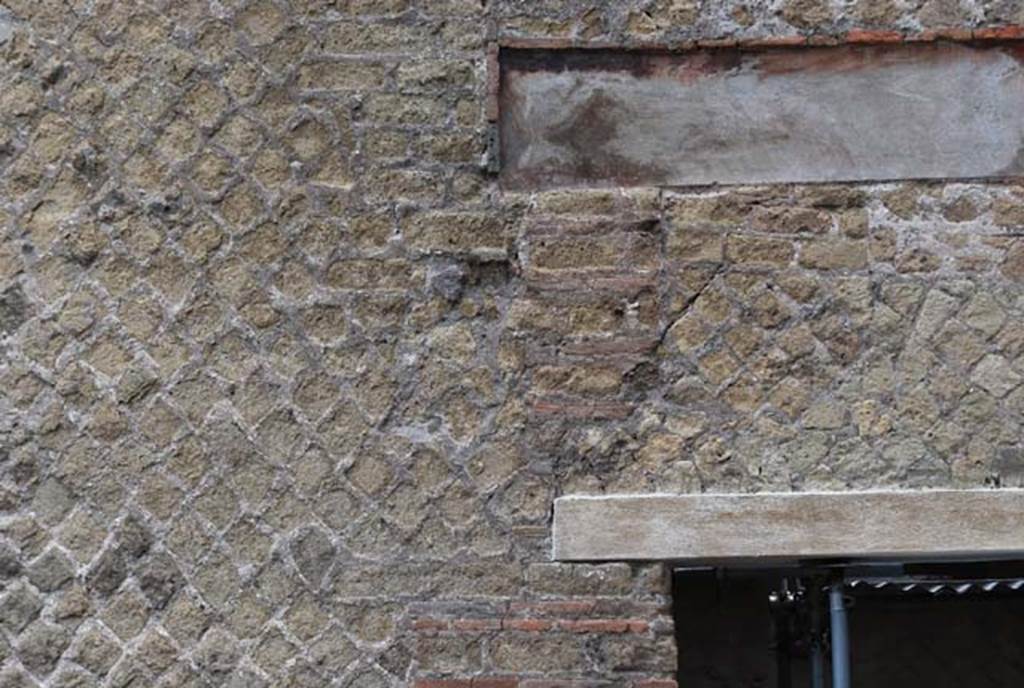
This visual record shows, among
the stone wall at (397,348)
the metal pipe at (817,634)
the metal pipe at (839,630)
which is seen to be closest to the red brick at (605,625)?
the stone wall at (397,348)

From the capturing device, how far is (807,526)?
4508 mm

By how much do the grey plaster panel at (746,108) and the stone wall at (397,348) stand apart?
0.08 metres

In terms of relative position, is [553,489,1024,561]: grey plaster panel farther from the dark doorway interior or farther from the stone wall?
the dark doorway interior

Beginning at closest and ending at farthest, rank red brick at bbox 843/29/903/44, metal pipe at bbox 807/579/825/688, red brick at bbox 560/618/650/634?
red brick at bbox 560/618/650/634 → red brick at bbox 843/29/903/44 → metal pipe at bbox 807/579/825/688

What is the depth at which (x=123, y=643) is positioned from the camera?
454 cm

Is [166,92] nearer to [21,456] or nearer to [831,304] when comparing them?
[21,456]

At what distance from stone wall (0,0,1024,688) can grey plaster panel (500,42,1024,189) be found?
79 mm

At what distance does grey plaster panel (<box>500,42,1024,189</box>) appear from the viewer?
4668mm

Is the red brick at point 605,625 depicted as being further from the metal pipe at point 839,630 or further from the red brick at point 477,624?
the metal pipe at point 839,630

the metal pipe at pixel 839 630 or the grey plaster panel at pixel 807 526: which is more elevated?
the grey plaster panel at pixel 807 526

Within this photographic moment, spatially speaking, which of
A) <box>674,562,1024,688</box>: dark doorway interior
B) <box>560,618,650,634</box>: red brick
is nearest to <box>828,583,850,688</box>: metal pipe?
<box>560,618,650,634</box>: red brick

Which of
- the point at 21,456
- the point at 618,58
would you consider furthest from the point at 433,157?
the point at 21,456

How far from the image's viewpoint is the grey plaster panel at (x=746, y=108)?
4668 mm

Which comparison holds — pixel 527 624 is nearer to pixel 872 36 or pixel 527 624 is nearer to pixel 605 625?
pixel 605 625
